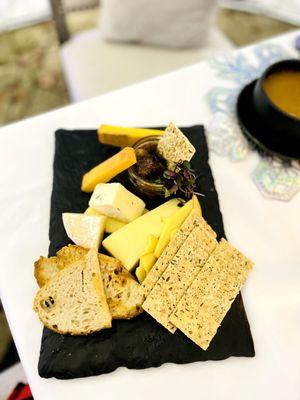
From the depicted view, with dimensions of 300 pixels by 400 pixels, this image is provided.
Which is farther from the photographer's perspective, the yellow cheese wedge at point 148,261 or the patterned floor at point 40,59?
the patterned floor at point 40,59

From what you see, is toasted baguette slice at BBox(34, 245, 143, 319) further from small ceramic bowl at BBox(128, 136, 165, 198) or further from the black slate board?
small ceramic bowl at BBox(128, 136, 165, 198)

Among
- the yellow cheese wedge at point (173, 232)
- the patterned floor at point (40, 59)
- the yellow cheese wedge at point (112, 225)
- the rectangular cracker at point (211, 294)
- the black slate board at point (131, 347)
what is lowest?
the patterned floor at point (40, 59)

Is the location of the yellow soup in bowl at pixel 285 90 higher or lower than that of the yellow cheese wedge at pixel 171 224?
higher

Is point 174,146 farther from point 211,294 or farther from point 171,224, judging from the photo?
point 211,294

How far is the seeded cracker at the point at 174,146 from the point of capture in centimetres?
92

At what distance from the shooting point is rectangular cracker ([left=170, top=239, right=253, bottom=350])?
2.77 ft

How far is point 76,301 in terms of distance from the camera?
868mm

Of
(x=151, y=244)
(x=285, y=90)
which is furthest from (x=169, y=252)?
(x=285, y=90)

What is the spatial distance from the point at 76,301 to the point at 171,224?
11.4 inches

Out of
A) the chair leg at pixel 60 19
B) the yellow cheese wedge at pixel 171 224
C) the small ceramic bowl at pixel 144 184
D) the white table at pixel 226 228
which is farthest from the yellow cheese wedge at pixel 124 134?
the chair leg at pixel 60 19

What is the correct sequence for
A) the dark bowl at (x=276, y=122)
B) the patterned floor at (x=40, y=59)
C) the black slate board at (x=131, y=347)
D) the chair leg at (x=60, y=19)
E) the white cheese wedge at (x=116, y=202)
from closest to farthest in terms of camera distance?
1. the black slate board at (x=131, y=347)
2. the white cheese wedge at (x=116, y=202)
3. the dark bowl at (x=276, y=122)
4. the chair leg at (x=60, y=19)
5. the patterned floor at (x=40, y=59)

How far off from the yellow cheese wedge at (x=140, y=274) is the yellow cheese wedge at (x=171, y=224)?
2.0 inches

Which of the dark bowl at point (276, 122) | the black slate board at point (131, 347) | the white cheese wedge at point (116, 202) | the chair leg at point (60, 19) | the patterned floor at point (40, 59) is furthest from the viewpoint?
the patterned floor at point (40, 59)

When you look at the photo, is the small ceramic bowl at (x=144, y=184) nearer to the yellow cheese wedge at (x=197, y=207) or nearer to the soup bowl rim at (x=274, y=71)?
the yellow cheese wedge at (x=197, y=207)
